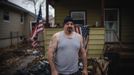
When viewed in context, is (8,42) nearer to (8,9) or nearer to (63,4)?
→ (8,9)

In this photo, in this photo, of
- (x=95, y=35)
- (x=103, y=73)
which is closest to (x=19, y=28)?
(x=95, y=35)

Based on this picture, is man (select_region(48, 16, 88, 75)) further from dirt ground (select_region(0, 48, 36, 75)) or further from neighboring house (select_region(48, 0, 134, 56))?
neighboring house (select_region(48, 0, 134, 56))

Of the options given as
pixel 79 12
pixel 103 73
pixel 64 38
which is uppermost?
pixel 79 12

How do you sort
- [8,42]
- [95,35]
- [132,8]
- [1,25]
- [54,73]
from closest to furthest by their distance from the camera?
[54,73] < [95,35] < [132,8] < [1,25] < [8,42]

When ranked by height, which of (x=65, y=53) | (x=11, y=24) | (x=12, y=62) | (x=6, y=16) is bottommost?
(x=12, y=62)

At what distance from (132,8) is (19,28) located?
19.8 m

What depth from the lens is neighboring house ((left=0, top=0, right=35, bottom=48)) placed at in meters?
28.0

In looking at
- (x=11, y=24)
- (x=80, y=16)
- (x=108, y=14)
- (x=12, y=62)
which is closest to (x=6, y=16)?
(x=11, y=24)

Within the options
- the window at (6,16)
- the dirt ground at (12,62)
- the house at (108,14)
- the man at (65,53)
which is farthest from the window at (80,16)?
the man at (65,53)

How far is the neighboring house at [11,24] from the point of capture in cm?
2804

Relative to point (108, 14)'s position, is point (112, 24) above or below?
below

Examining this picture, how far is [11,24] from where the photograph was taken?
103 feet

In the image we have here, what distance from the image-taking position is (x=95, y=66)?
11391mm

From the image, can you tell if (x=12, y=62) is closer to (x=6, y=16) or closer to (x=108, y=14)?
(x=108, y=14)
